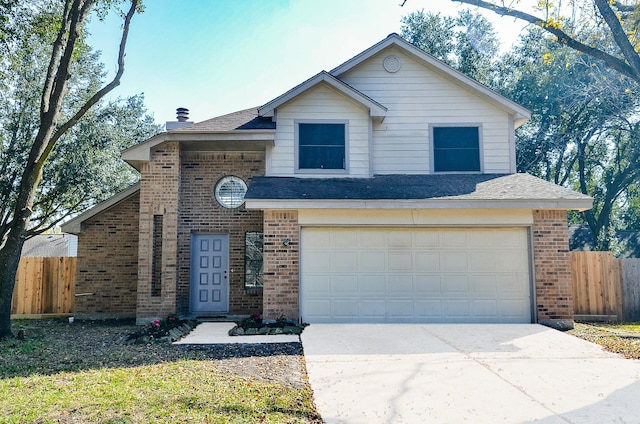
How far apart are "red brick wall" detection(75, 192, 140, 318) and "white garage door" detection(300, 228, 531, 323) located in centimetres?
492

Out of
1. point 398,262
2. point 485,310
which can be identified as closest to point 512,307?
point 485,310

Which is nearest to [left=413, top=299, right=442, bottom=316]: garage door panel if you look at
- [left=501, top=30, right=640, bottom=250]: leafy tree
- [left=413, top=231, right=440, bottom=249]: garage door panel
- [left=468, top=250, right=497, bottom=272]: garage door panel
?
[left=468, top=250, right=497, bottom=272]: garage door panel

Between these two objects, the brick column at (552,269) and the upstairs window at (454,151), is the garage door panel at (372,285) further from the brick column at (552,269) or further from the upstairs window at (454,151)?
the upstairs window at (454,151)

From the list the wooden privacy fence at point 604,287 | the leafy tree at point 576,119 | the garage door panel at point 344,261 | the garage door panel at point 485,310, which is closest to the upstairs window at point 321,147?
the garage door panel at point 344,261

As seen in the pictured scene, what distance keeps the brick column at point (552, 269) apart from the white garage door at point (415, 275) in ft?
0.86

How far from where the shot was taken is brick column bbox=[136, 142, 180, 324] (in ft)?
34.0

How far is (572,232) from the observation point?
69.2 ft

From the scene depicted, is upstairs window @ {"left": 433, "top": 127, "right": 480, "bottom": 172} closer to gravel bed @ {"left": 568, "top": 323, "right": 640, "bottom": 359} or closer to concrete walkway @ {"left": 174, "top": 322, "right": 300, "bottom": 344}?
gravel bed @ {"left": 568, "top": 323, "right": 640, "bottom": 359}

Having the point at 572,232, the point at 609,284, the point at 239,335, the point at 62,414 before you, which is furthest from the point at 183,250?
the point at 572,232

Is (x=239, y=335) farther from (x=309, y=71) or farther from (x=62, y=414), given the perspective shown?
(x=309, y=71)

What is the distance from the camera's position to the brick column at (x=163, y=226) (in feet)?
34.0

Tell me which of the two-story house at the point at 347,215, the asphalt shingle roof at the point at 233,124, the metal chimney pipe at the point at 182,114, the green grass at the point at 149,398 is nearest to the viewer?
the green grass at the point at 149,398

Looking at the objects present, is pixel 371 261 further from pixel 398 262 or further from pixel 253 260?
pixel 253 260

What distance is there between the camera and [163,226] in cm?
1059
